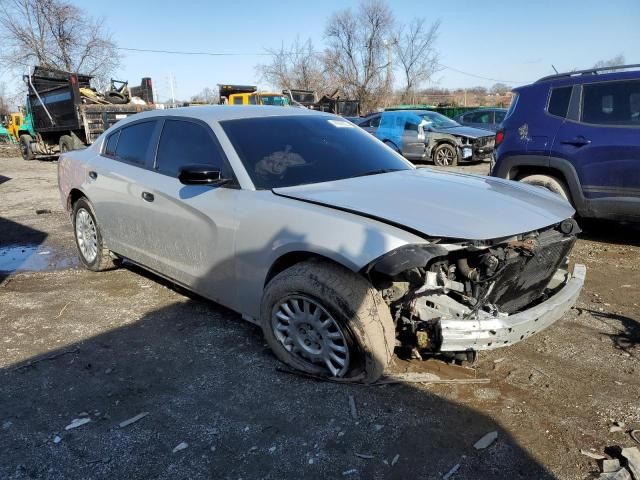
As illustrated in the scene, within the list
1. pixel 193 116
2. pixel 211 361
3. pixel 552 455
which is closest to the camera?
pixel 552 455

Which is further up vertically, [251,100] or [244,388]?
[251,100]

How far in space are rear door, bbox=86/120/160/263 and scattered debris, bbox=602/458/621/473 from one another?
3.61m

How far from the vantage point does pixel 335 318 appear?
2.96m

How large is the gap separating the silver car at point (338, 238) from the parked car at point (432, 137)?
10.4 metres

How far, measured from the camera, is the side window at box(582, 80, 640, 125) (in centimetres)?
545

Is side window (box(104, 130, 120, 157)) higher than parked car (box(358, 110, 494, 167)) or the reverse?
higher

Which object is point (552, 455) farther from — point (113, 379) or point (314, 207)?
point (113, 379)

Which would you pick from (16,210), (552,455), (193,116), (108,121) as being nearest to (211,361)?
(193,116)

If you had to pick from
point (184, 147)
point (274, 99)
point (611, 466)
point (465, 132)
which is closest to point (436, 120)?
point (465, 132)

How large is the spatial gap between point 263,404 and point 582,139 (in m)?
4.72

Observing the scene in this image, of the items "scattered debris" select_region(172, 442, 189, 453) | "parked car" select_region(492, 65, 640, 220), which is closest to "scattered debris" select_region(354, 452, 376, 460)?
"scattered debris" select_region(172, 442, 189, 453)

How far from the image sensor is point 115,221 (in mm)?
4766

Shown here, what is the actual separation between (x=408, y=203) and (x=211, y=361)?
1.69 metres

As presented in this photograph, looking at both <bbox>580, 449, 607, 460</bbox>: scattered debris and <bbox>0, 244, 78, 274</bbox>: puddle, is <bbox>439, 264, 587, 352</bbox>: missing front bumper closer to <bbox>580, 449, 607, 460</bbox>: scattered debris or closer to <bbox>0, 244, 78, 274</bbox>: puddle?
<bbox>580, 449, 607, 460</bbox>: scattered debris
